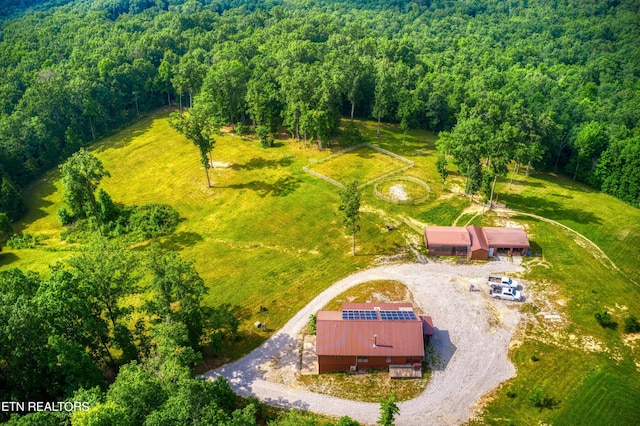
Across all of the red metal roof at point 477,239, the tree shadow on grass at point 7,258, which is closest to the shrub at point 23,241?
the tree shadow on grass at point 7,258

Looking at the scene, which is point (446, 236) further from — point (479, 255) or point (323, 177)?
point (323, 177)

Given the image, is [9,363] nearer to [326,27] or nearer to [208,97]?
[208,97]

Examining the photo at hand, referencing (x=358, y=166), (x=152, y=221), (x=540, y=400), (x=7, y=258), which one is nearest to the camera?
(x=540, y=400)

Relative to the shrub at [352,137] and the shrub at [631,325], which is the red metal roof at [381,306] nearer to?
the shrub at [631,325]

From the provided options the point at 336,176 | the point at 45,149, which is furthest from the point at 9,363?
the point at 45,149

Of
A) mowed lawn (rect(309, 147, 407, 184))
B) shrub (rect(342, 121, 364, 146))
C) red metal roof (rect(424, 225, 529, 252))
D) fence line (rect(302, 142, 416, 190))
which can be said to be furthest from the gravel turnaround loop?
shrub (rect(342, 121, 364, 146))

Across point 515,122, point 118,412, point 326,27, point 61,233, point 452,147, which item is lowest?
point 61,233

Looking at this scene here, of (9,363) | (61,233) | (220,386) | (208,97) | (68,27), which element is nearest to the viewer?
(9,363)

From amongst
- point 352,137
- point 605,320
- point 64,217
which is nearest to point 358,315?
point 605,320
